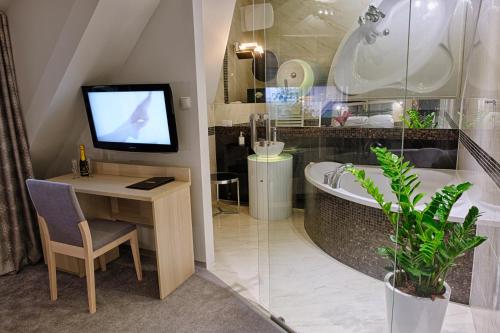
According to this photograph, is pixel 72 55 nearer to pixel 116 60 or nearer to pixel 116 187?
pixel 116 60

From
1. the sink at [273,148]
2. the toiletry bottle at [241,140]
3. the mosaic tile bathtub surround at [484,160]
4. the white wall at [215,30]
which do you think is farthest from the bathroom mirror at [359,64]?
the mosaic tile bathtub surround at [484,160]

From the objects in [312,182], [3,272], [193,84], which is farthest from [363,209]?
[3,272]

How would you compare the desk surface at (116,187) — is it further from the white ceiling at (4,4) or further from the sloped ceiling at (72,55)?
the white ceiling at (4,4)

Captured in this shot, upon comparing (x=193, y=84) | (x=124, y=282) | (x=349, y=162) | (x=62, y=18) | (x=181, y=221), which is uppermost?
(x=62, y=18)

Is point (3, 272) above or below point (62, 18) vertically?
below

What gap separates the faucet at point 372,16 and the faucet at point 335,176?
1.59 meters

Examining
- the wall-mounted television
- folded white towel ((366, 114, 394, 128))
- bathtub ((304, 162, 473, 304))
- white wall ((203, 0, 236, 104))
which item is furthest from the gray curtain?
folded white towel ((366, 114, 394, 128))

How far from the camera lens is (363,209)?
2.39m

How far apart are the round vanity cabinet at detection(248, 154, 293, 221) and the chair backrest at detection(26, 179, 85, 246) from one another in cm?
163

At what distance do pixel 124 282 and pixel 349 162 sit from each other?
218cm

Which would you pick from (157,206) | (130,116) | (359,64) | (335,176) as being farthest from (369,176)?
(130,116)

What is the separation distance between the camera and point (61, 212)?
2.06 m

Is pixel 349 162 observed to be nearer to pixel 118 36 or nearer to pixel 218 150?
pixel 218 150

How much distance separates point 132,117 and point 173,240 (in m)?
1.00
